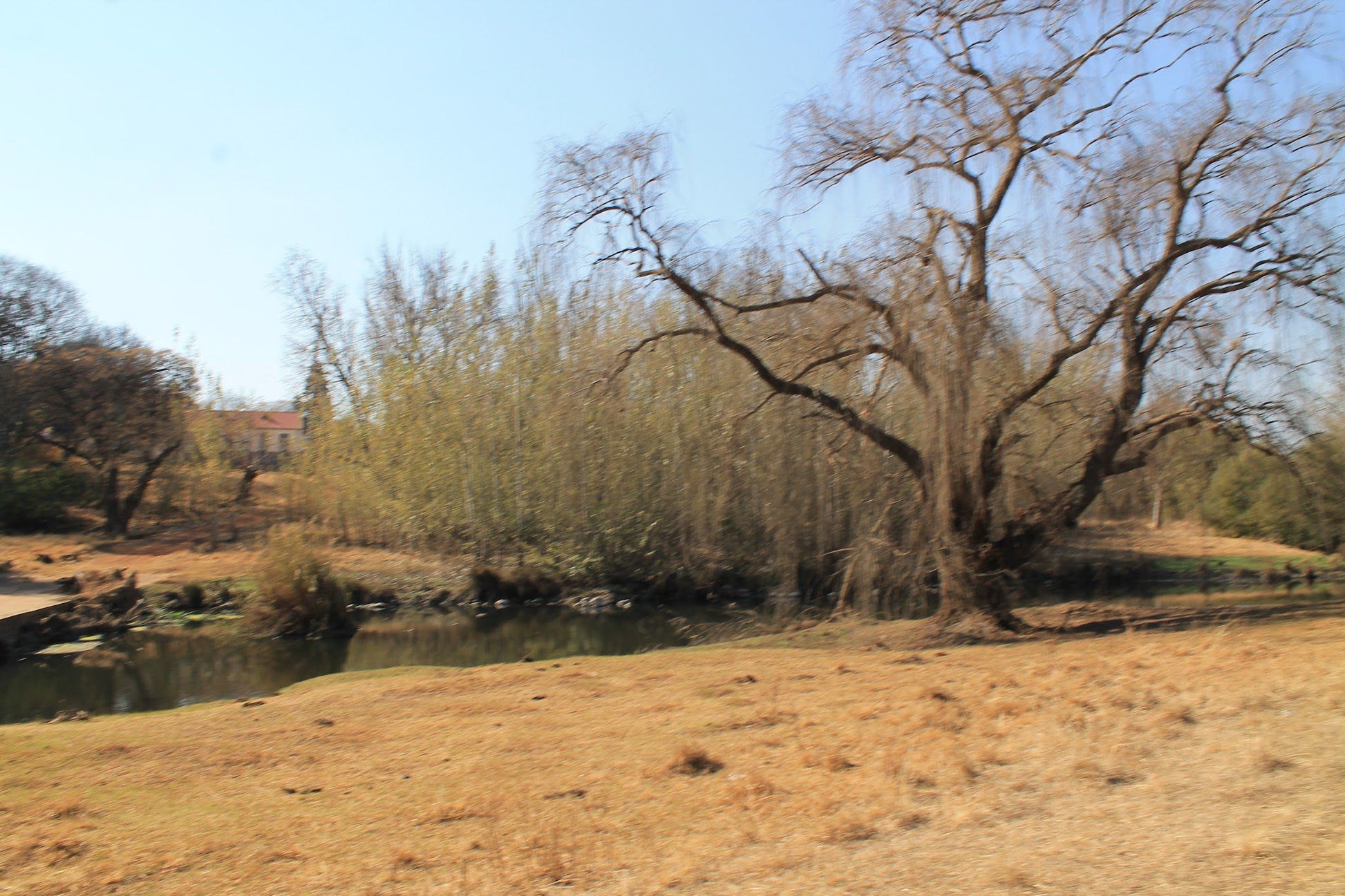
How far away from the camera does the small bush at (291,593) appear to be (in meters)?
17.8

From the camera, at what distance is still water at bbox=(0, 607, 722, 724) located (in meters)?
13.5

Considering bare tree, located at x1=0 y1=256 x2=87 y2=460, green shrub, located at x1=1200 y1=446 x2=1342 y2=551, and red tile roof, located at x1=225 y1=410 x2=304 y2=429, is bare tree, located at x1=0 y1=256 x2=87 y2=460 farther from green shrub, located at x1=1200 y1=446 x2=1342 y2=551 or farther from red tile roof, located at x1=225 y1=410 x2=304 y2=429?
green shrub, located at x1=1200 y1=446 x2=1342 y2=551

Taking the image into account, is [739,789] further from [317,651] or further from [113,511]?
[113,511]

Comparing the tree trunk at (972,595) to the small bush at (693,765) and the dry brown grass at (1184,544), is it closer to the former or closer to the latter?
the small bush at (693,765)

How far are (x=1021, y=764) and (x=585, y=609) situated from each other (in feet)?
62.0

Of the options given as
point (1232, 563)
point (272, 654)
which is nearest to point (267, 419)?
point (272, 654)

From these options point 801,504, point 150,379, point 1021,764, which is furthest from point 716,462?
point 150,379

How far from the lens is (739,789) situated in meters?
5.91

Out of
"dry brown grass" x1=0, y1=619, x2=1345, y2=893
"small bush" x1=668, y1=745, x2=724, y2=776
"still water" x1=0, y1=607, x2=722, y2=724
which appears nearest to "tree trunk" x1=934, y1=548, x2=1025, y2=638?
"dry brown grass" x1=0, y1=619, x2=1345, y2=893

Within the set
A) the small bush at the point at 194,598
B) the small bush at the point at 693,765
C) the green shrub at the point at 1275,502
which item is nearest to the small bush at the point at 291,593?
the small bush at the point at 194,598

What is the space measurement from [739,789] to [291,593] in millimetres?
14004

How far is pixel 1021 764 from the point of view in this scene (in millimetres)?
5879

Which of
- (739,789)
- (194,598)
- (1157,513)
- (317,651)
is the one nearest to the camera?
(739,789)

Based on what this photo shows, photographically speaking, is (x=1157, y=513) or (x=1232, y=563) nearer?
(x=1157, y=513)
